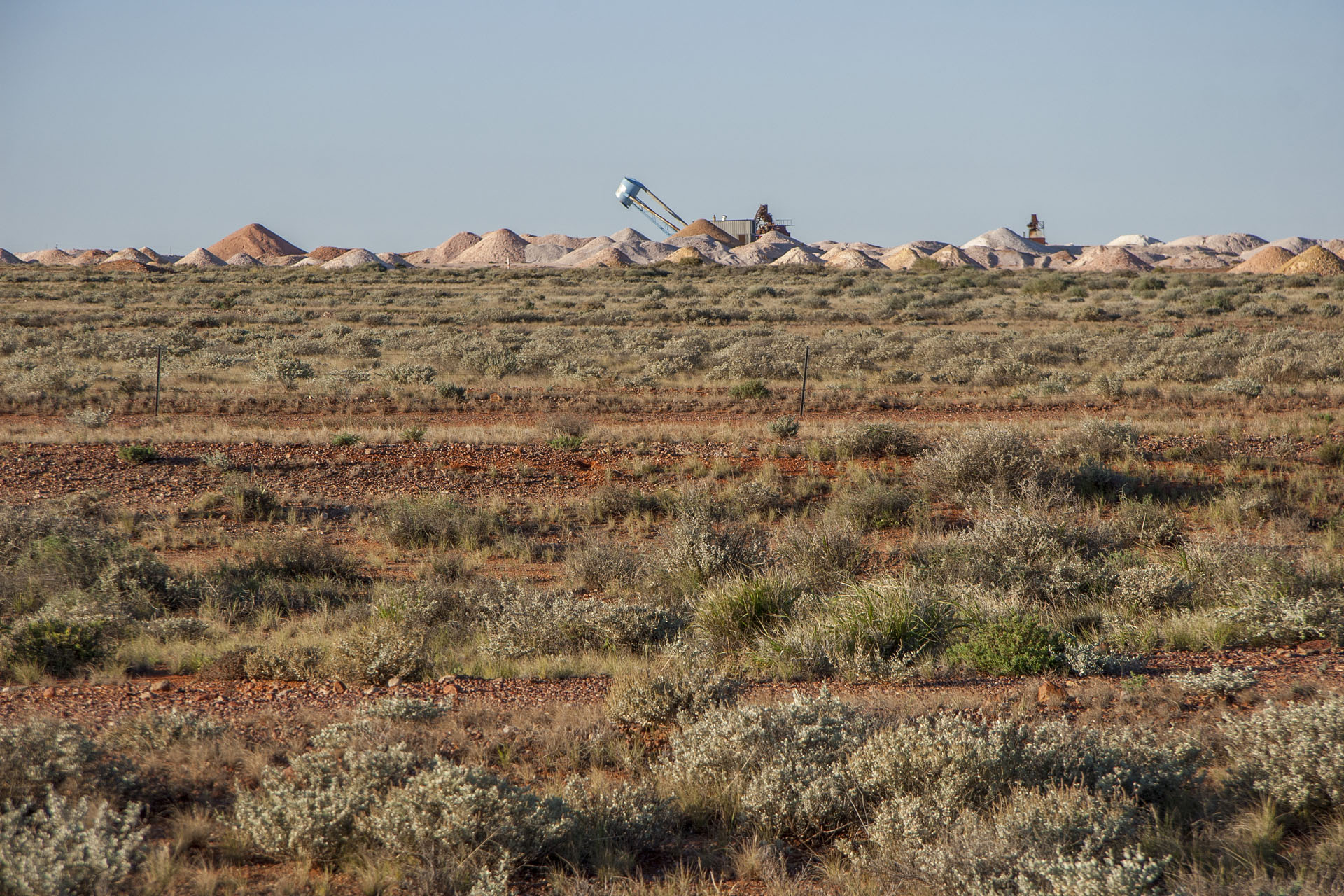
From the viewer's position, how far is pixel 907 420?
1564cm

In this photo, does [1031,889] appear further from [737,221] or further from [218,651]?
[737,221]

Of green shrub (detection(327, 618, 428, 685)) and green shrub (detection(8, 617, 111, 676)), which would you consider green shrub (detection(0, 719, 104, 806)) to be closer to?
green shrub (detection(327, 618, 428, 685))

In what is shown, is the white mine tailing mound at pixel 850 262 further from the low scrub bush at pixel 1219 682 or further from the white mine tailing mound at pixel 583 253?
the low scrub bush at pixel 1219 682

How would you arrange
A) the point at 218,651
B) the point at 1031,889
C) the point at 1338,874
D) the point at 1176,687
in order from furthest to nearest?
the point at 218,651 → the point at 1176,687 → the point at 1338,874 → the point at 1031,889

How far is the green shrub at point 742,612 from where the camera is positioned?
21.0 feet

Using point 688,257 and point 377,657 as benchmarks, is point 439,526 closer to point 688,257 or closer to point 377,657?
point 377,657

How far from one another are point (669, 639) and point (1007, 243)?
119 meters

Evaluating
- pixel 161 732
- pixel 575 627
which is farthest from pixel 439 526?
pixel 161 732

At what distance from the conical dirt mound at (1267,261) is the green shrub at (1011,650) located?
71.6 metres

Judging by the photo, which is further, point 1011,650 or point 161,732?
point 1011,650

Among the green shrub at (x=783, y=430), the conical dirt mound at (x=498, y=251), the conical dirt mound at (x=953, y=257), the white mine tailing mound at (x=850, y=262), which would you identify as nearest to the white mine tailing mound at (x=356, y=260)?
the conical dirt mound at (x=498, y=251)

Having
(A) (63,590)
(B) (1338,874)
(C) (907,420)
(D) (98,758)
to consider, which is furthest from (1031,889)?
(C) (907,420)

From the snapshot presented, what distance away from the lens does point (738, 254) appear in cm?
8669

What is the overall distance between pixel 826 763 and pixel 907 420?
12.3m
